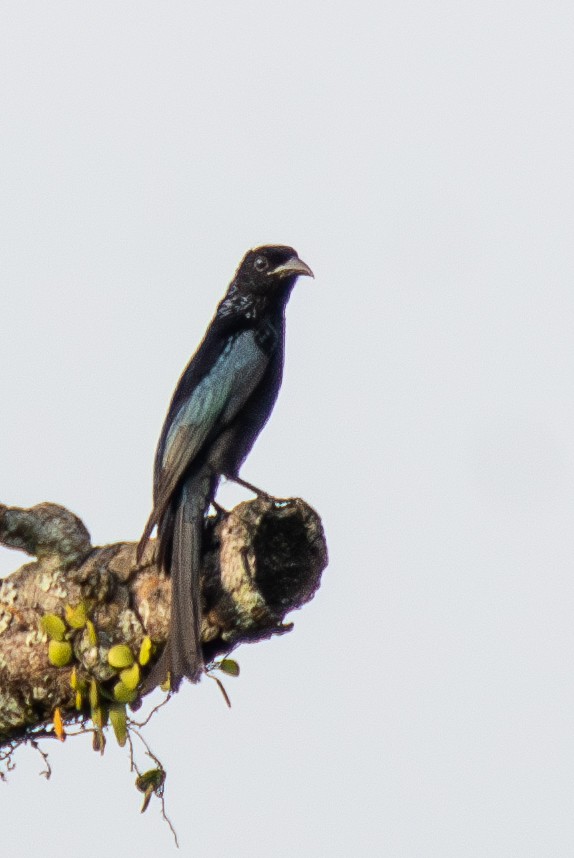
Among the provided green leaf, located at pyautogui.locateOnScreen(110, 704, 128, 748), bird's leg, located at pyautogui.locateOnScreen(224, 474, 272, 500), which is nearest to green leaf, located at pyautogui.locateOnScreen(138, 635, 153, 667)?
green leaf, located at pyautogui.locateOnScreen(110, 704, 128, 748)

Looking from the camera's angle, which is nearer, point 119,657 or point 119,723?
point 119,657

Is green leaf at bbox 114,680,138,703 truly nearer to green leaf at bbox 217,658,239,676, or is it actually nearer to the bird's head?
green leaf at bbox 217,658,239,676

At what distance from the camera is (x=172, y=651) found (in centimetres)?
379

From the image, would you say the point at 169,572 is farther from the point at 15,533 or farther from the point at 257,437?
the point at 257,437

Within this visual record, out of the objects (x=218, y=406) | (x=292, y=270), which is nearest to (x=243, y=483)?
(x=218, y=406)

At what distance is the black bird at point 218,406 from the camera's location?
436 cm

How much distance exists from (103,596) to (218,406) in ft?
5.26

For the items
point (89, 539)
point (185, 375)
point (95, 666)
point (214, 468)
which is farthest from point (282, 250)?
point (95, 666)

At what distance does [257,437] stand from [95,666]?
6.62ft

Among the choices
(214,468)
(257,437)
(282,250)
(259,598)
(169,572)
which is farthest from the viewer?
(282,250)

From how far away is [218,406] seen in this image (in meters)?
5.30

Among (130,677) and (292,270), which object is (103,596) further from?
(292,270)

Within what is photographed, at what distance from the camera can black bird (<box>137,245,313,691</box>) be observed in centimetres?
436

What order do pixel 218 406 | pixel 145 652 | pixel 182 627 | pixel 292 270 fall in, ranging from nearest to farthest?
pixel 182 627 → pixel 145 652 → pixel 218 406 → pixel 292 270
